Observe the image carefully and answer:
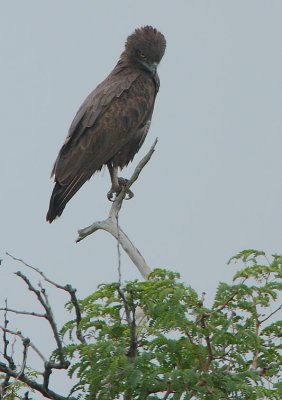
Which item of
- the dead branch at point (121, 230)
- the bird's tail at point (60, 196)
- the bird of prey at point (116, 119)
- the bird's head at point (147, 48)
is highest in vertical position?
the bird's head at point (147, 48)

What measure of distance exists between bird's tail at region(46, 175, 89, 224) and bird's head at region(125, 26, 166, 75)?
1.60 m

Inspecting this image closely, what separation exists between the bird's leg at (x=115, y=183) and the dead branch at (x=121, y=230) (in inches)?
53.7

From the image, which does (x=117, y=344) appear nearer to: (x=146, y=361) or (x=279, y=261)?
(x=146, y=361)

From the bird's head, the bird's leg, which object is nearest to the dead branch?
the bird's leg

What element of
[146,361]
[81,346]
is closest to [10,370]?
[81,346]

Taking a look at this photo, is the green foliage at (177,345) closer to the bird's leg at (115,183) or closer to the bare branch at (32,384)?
the bare branch at (32,384)

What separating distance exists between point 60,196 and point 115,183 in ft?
2.05

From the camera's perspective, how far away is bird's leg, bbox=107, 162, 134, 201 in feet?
29.8

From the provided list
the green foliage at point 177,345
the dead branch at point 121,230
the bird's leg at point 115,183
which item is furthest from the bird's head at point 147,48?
the green foliage at point 177,345

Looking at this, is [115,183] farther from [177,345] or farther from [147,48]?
[177,345]

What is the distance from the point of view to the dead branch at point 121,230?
6781 mm

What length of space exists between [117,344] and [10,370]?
1.90ft

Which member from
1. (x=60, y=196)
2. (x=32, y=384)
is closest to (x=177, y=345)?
(x=32, y=384)

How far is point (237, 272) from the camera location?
4941mm
